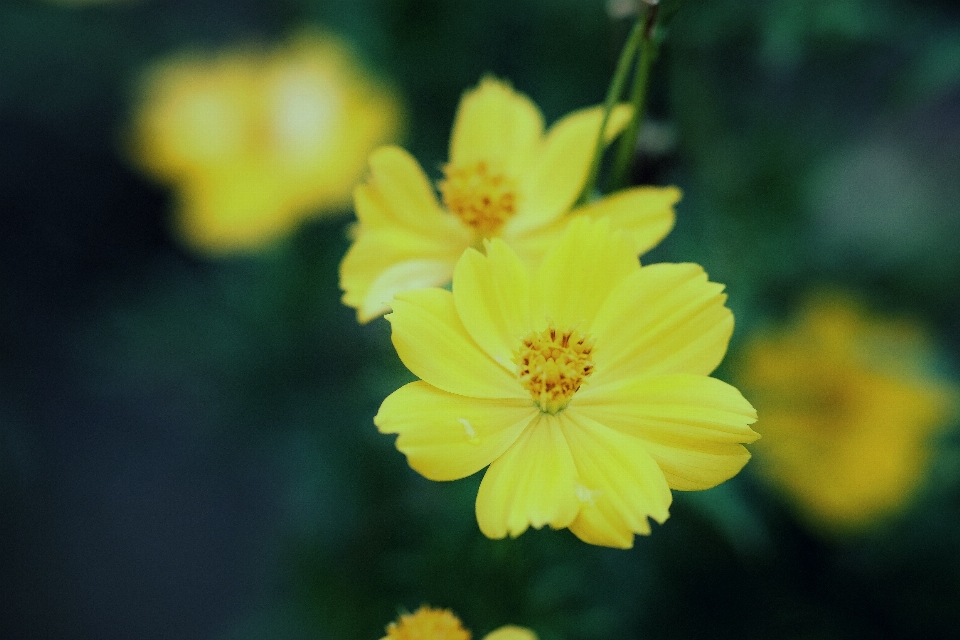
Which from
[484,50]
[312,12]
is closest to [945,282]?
[484,50]

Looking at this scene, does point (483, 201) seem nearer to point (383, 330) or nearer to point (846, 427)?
point (383, 330)

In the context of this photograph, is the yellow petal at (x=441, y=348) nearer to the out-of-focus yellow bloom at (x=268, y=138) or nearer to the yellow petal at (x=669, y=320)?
the yellow petal at (x=669, y=320)

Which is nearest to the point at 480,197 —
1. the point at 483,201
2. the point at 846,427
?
the point at 483,201

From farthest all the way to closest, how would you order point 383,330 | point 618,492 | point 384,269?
point 383,330 → point 384,269 → point 618,492

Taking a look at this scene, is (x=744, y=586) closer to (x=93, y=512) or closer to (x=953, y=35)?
(x=953, y=35)

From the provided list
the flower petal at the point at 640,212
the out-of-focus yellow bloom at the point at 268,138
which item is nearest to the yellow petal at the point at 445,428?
the flower petal at the point at 640,212
